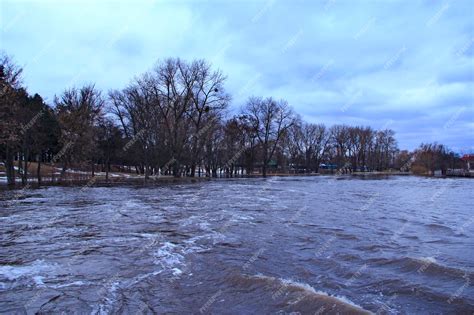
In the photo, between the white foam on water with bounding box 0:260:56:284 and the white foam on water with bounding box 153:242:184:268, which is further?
the white foam on water with bounding box 153:242:184:268

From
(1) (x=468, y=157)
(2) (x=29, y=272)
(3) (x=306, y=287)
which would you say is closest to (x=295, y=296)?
(3) (x=306, y=287)

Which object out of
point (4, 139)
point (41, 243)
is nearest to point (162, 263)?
point (41, 243)

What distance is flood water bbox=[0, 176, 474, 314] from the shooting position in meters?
6.31

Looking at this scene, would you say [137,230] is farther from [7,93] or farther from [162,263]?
[7,93]

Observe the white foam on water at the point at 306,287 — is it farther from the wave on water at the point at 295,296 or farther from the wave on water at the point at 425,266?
the wave on water at the point at 425,266

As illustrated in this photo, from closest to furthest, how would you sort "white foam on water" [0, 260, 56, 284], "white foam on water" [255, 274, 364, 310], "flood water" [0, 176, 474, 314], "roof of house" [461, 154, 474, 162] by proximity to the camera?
"flood water" [0, 176, 474, 314], "white foam on water" [255, 274, 364, 310], "white foam on water" [0, 260, 56, 284], "roof of house" [461, 154, 474, 162]

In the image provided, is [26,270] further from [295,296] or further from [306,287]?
[306,287]

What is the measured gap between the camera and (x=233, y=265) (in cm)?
868

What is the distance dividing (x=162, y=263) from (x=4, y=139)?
25864 mm

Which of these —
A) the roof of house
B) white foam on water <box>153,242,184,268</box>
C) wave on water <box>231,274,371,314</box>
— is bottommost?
wave on water <box>231,274,371,314</box>

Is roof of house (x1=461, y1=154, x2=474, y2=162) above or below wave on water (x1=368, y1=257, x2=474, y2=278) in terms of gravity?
above

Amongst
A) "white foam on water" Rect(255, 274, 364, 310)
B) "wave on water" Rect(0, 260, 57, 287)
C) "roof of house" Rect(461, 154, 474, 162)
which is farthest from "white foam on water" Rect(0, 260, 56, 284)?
"roof of house" Rect(461, 154, 474, 162)

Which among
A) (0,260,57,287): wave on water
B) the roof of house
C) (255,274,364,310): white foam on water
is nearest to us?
(255,274,364,310): white foam on water

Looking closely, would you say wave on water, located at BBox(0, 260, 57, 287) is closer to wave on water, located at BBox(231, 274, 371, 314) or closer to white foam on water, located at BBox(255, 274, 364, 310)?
wave on water, located at BBox(231, 274, 371, 314)
